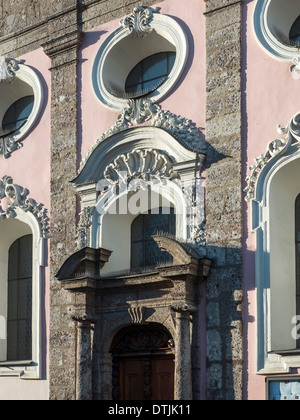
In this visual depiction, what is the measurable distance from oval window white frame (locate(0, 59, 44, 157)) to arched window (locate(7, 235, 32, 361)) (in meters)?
2.11

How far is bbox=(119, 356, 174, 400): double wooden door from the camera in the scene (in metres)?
13.5

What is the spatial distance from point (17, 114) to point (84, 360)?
5.61m

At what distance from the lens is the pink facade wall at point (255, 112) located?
1242 centimetres

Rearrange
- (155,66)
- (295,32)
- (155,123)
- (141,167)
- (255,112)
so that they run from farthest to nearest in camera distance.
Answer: (155,66) → (141,167) → (155,123) → (295,32) → (255,112)

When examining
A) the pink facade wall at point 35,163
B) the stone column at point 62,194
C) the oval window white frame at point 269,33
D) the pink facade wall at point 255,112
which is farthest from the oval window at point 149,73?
the oval window white frame at point 269,33

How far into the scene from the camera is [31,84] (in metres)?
16.4

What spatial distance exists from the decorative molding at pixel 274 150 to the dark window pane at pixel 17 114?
5.56 metres

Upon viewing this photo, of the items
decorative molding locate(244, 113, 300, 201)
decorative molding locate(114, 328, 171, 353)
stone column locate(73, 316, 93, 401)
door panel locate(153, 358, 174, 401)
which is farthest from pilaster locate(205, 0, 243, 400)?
stone column locate(73, 316, 93, 401)

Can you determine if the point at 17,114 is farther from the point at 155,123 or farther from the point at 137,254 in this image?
the point at 137,254

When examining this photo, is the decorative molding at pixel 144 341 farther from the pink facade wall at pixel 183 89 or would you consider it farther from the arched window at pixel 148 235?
the pink facade wall at pixel 183 89

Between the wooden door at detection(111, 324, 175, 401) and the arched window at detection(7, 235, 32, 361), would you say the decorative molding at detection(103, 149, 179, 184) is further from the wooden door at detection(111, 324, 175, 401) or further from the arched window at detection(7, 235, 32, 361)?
the arched window at detection(7, 235, 32, 361)

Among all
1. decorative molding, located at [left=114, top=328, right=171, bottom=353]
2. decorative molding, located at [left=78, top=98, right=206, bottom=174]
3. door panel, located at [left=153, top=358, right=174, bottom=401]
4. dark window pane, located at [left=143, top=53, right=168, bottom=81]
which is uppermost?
dark window pane, located at [left=143, top=53, right=168, bottom=81]

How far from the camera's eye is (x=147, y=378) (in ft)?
44.8

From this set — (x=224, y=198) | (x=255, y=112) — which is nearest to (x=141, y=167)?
(x=224, y=198)
